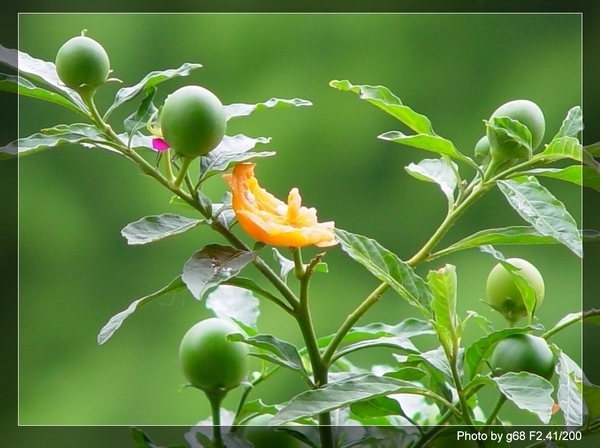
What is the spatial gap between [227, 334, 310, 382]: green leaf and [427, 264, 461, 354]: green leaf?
0.09 m

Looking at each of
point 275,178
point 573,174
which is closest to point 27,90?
point 573,174

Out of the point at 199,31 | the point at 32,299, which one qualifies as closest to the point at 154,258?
the point at 32,299

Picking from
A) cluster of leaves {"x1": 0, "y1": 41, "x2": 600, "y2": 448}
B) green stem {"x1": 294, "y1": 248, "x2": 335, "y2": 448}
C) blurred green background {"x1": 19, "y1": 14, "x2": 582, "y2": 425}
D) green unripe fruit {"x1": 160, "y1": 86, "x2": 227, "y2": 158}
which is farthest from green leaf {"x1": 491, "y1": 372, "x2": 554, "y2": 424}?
blurred green background {"x1": 19, "y1": 14, "x2": 582, "y2": 425}

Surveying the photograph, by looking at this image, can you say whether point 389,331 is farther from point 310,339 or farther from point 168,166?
point 168,166

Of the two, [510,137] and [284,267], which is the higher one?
[510,137]

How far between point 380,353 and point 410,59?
377mm

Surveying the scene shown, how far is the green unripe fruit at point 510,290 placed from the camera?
513 millimetres

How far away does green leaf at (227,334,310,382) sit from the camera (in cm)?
47

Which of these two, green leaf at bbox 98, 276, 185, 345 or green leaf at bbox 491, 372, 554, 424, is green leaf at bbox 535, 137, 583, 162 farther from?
green leaf at bbox 98, 276, 185, 345

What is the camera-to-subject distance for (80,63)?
47 cm

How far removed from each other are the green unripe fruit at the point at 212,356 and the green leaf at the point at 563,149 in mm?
233

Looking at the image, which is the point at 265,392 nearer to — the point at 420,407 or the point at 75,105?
the point at 420,407

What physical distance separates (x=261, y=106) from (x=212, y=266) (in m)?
0.12

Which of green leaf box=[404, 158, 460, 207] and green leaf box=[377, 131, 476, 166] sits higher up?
green leaf box=[377, 131, 476, 166]
